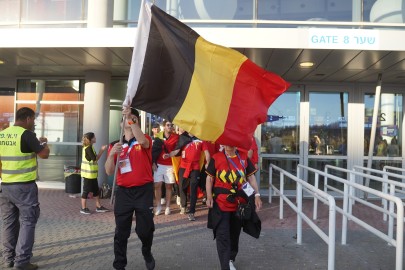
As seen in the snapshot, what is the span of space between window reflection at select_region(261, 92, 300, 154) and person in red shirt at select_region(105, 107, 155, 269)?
21.6ft

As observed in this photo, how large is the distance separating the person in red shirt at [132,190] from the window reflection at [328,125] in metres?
7.06

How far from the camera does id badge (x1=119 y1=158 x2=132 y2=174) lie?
4.48 m

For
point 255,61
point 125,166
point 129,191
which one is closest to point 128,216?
point 129,191

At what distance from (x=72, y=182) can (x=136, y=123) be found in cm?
601

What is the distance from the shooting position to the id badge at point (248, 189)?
178 inches

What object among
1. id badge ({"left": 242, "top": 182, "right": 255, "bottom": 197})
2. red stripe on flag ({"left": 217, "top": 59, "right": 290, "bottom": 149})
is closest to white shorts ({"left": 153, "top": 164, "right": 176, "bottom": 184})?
id badge ({"left": 242, "top": 182, "right": 255, "bottom": 197})

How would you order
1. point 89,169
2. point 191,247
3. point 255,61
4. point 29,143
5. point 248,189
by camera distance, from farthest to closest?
point 255,61 < point 89,169 < point 191,247 < point 29,143 < point 248,189

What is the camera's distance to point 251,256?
541cm

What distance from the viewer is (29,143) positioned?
4695 mm

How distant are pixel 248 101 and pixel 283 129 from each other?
653 cm

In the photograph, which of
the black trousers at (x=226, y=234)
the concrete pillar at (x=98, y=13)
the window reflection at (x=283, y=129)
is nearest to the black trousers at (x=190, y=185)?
the black trousers at (x=226, y=234)

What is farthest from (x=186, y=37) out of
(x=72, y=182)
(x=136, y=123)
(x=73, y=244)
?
(x=72, y=182)

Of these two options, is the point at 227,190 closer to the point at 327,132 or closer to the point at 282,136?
the point at 282,136

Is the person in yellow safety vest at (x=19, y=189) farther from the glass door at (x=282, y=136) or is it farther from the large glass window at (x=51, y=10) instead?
the glass door at (x=282, y=136)
